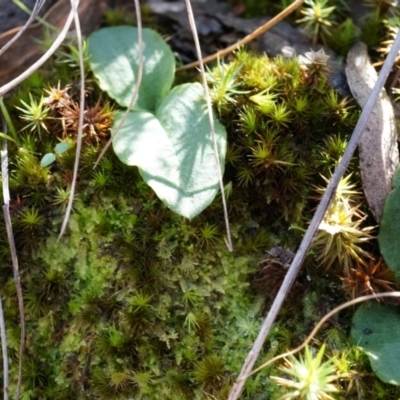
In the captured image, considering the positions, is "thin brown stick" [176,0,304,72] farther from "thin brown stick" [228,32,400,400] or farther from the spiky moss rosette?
"thin brown stick" [228,32,400,400]

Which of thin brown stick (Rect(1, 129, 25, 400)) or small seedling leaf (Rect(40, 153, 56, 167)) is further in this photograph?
→ small seedling leaf (Rect(40, 153, 56, 167))

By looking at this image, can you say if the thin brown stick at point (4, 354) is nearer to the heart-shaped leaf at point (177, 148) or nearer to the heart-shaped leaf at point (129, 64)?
the heart-shaped leaf at point (177, 148)

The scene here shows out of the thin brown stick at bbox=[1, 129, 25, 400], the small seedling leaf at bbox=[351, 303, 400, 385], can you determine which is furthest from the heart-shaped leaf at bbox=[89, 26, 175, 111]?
the small seedling leaf at bbox=[351, 303, 400, 385]

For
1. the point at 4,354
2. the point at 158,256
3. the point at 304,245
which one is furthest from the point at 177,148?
the point at 4,354

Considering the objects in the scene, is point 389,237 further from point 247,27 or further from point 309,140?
point 247,27

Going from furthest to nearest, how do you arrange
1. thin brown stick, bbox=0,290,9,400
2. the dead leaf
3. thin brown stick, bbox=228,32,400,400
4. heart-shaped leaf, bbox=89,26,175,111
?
heart-shaped leaf, bbox=89,26,175,111
the dead leaf
thin brown stick, bbox=0,290,9,400
thin brown stick, bbox=228,32,400,400

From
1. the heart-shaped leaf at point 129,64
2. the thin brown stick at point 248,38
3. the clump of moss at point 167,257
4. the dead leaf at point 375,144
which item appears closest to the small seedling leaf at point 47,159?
the clump of moss at point 167,257
